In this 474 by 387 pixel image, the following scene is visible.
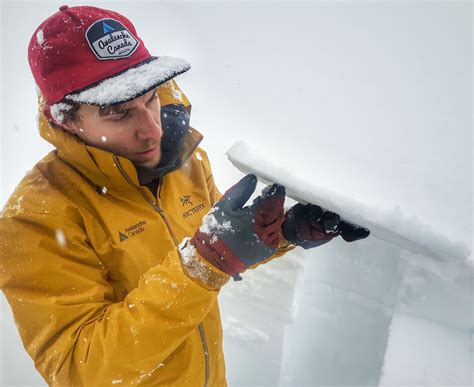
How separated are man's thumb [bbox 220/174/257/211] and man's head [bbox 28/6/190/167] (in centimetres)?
32

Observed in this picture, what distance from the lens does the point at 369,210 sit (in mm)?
1253

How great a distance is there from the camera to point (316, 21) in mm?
2410

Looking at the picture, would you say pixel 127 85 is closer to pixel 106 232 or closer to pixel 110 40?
pixel 110 40

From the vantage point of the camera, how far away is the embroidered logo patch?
1.00 m

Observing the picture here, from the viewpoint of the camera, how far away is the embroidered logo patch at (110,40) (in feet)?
3.28

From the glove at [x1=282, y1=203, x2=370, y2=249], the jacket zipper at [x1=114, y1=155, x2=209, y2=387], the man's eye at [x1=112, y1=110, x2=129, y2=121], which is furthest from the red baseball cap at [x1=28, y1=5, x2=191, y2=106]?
the glove at [x1=282, y1=203, x2=370, y2=249]

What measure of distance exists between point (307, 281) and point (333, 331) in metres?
0.55

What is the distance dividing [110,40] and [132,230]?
0.60 m

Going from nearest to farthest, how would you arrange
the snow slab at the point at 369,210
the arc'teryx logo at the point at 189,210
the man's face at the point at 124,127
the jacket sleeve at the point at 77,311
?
the jacket sleeve at the point at 77,311
the man's face at the point at 124,127
the snow slab at the point at 369,210
the arc'teryx logo at the point at 189,210

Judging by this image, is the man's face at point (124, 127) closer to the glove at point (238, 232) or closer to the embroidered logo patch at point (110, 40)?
the embroidered logo patch at point (110, 40)

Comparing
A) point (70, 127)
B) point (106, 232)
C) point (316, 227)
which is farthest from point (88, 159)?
point (316, 227)

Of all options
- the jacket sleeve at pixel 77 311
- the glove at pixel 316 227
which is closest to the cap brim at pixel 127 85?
the jacket sleeve at pixel 77 311

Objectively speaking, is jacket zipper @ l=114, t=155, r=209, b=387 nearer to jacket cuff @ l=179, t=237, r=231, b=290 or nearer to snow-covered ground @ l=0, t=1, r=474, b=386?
jacket cuff @ l=179, t=237, r=231, b=290

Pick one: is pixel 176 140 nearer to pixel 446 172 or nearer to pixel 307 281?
pixel 446 172
